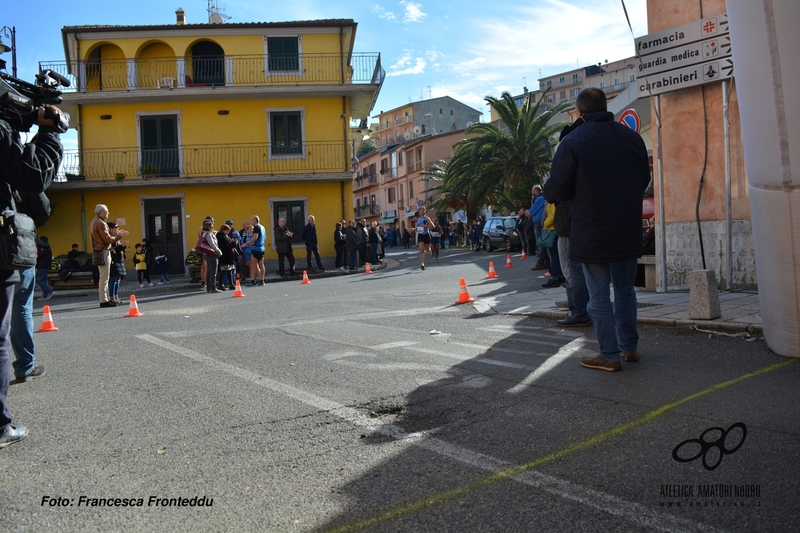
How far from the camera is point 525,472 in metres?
3.27

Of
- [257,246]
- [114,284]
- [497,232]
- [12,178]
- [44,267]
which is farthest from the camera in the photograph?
[497,232]

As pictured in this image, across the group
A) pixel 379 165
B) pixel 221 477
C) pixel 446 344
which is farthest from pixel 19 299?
pixel 379 165

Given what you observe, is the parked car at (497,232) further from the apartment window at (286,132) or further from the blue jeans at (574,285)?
the blue jeans at (574,285)

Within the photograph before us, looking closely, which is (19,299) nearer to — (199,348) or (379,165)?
(199,348)

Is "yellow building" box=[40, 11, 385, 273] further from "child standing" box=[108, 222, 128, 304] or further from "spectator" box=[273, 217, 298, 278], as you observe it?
"child standing" box=[108, 222, 128, 304]

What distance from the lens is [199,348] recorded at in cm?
769

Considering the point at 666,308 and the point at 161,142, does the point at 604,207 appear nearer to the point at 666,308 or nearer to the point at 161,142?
the point at 666,308

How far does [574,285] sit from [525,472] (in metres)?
4.54

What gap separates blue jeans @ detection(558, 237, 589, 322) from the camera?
7461 mm

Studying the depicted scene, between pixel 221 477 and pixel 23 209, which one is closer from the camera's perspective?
pixel 221 477

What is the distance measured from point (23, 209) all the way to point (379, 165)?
262 feet

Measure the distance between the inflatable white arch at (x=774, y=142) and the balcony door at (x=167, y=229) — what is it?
2569 cm

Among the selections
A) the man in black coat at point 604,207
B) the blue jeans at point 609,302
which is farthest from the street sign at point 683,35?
the blue jeans at point 609,302

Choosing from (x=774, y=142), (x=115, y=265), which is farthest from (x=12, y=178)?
(x=115, y=265)
